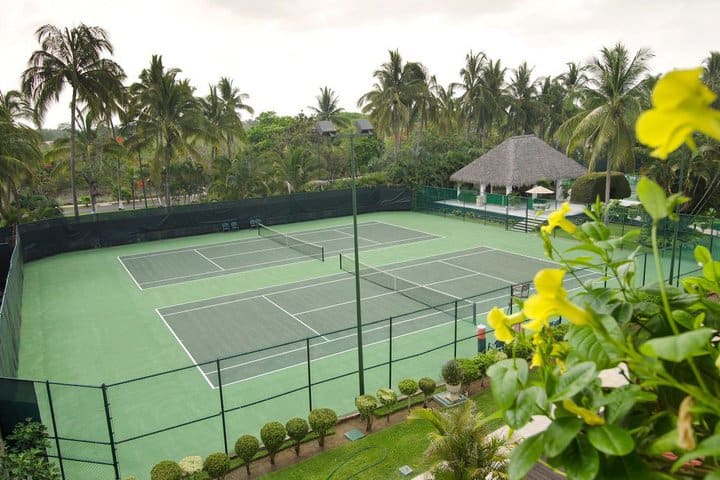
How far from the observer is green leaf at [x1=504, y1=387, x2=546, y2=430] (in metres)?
1.38

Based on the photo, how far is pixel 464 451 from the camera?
888 centimetres

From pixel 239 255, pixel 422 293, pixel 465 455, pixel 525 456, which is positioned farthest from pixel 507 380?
pixel 239 255

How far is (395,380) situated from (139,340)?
28.2ft

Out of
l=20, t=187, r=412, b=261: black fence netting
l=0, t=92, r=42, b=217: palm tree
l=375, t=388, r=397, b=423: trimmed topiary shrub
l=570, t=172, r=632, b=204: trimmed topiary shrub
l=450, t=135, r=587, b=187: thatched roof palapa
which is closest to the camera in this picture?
l=375, t=388, r=397, b=423: trimmed topiary shrub

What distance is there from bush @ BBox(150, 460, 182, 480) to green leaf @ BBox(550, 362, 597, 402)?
32.8 feet

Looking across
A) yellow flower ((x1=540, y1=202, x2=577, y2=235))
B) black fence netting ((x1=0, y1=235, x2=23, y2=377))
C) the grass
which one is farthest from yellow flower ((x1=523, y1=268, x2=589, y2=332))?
black fence netting ((x1=0, y1=235, x2=23, y2=377))

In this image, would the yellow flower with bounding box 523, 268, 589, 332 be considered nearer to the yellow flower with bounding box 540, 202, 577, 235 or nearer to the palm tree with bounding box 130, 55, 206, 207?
the yellow flower with bounding box 540, 202, 577, 235

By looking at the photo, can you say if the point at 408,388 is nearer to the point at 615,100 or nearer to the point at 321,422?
the point at 321,422

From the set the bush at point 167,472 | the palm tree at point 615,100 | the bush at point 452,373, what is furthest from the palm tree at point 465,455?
the palm tree at point 615,100

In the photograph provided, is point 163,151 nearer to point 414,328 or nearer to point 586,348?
point 414,328

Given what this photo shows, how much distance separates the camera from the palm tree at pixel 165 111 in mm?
34438

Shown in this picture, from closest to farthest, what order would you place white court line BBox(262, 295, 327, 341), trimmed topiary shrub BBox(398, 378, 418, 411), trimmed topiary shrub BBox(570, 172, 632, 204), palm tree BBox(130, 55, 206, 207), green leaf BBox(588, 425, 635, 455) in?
1. green leaf BBox(588, 425, 635, 455)
2. trimmed topiary shrub BBox(398, 378, 418, 411)
3. white court line BBox(262, 295, 327, 341)
4. palm tree BBox(130, 55, 206, 207)
5. trimmed topiary shrub BBox(570, 172, 632, 204)

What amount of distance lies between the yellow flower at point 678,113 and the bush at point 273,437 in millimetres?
10795

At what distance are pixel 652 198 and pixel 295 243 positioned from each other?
3046 cm
